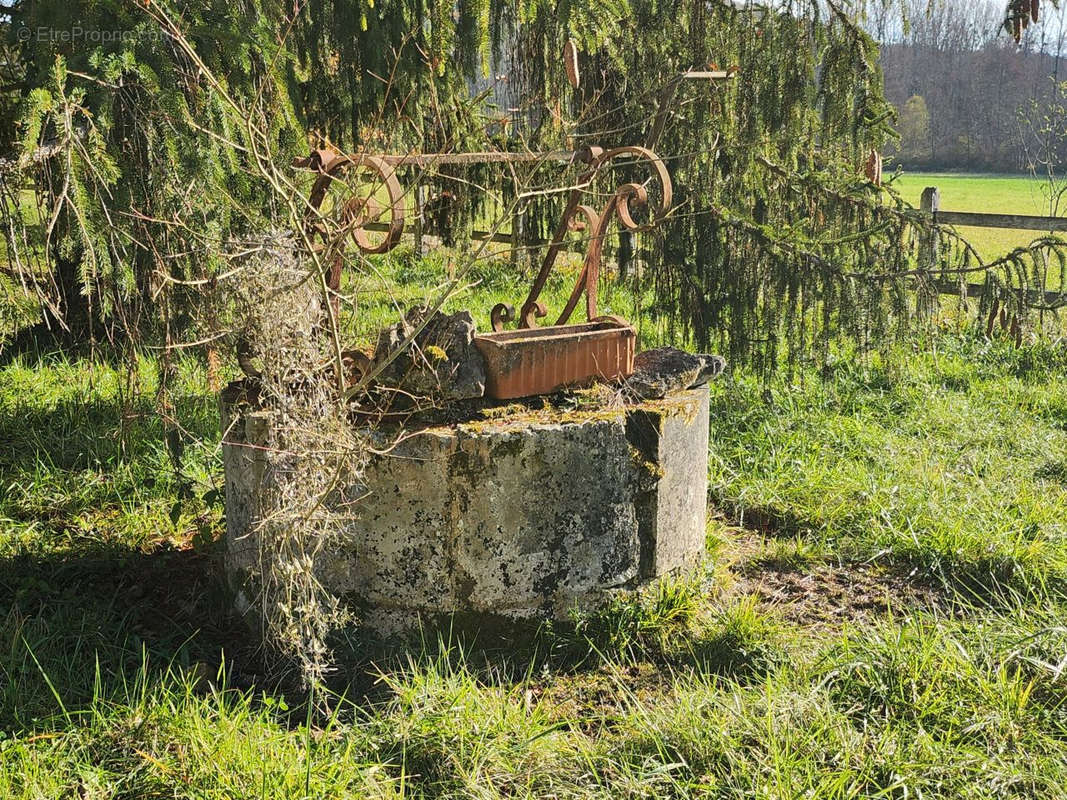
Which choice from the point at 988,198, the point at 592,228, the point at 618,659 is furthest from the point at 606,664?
the point at 988,198

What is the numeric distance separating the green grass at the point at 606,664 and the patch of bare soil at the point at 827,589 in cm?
2

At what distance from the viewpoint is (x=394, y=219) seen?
2754mm

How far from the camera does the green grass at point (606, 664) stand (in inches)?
97.5

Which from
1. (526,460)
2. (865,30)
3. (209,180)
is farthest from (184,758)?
(865,30)

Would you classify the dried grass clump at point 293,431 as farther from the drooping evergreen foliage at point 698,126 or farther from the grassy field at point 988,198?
the grassy field at point 988,198

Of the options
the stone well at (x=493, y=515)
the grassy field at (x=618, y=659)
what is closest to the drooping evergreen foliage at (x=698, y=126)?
the grassy field at (x=618, y=659)

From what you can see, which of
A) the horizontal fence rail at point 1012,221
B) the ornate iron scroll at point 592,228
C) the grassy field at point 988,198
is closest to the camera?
the ornate iron scroll at point 592,228

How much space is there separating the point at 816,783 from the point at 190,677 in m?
1.87

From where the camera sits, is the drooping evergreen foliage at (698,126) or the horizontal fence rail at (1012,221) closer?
the drooping evergreen foliage at (698,126)

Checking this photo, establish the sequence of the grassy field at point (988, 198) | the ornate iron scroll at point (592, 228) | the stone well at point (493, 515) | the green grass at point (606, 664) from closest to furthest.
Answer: the green grass at point (606, 664), the stone well at point (493, 515), the ornate iron scroll at point (592, 228), the grassy field at point (988, 198)

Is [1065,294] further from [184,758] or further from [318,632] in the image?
[184,758]

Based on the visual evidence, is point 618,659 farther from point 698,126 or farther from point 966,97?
point 966,97

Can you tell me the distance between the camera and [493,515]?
3.04 m

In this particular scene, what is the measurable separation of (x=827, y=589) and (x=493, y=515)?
1487 millimetres
